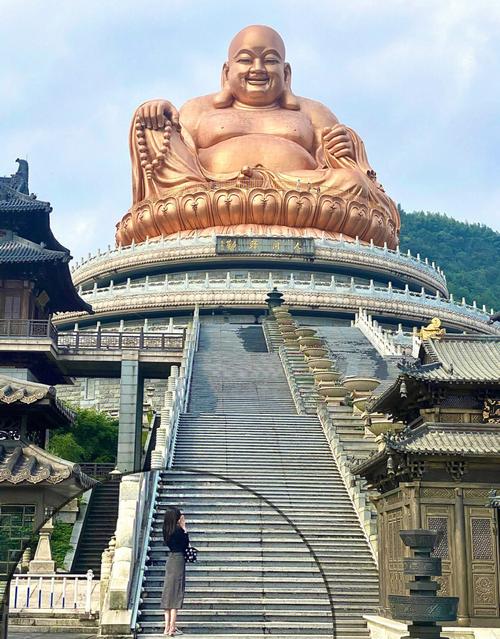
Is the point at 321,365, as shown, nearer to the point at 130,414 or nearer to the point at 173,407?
the point at 130,414

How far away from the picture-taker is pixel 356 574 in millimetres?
15109

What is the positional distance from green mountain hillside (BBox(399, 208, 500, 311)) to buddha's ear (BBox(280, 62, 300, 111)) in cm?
3578

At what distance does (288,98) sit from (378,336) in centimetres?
2142

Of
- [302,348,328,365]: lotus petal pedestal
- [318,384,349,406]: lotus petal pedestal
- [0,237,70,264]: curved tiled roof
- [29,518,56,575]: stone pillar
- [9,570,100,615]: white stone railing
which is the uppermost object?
[0,237,70,264]: curved tiled roof

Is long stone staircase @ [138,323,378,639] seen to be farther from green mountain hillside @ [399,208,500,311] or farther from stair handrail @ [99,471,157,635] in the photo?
green mountain hillside @ [399,208,500,311]

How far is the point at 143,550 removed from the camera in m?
14.5

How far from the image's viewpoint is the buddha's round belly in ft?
151

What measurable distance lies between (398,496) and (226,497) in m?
3.53

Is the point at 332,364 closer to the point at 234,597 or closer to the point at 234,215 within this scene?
the point at 234,597

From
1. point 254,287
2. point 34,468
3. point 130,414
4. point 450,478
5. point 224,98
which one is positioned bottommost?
point 450,478

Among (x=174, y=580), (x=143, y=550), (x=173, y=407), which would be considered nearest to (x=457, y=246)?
(x=173, y=407)

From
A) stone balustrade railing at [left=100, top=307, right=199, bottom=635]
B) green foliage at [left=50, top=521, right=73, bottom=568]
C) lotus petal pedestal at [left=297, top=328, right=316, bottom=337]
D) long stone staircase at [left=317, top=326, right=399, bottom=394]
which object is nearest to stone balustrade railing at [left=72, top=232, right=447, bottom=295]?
long stone staircase at [left=317, top=326, right=399, bottom=394]

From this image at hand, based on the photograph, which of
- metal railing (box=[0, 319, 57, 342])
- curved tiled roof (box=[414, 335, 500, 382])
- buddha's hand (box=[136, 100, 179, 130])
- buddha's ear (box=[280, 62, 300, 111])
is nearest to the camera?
curved tiled roof (box=[414, 335, 500, 382])

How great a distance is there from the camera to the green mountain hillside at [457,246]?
280ft
